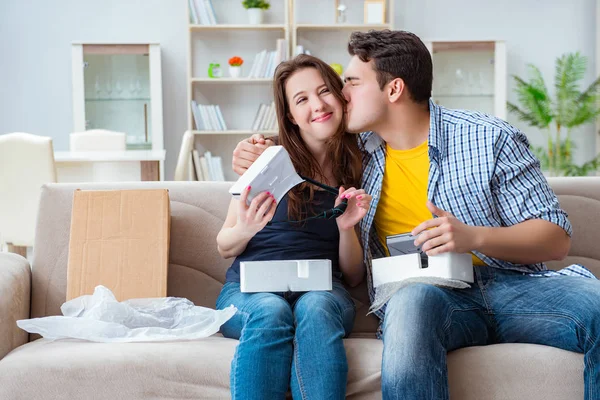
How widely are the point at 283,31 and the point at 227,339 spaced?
4443 mm

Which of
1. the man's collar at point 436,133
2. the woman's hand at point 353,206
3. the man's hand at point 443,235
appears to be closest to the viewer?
the man's hand at point 443,235

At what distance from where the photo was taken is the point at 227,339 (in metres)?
1.65

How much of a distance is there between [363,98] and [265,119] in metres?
3.95

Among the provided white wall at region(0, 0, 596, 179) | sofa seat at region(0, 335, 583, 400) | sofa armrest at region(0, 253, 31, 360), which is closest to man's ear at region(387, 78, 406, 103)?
sofa seat at region(0, 335, 583, 400)

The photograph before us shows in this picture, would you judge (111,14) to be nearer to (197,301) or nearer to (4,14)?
(4,14)

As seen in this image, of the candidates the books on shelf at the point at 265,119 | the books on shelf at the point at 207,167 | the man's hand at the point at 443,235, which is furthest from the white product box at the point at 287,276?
the books on shelf at the point at 265,119

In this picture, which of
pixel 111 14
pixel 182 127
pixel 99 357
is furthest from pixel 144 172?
pixel 99 357

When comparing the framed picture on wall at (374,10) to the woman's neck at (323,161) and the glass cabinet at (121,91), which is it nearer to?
the glass cabinet at (121,91)

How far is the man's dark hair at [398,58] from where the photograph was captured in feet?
5.81

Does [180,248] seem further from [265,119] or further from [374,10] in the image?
[374,10]

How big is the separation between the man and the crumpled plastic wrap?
0.36 meters

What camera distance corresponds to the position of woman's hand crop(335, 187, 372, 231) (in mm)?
1585

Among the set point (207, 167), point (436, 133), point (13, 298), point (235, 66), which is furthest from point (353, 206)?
point (235, 66)

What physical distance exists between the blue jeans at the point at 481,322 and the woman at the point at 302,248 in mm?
127
